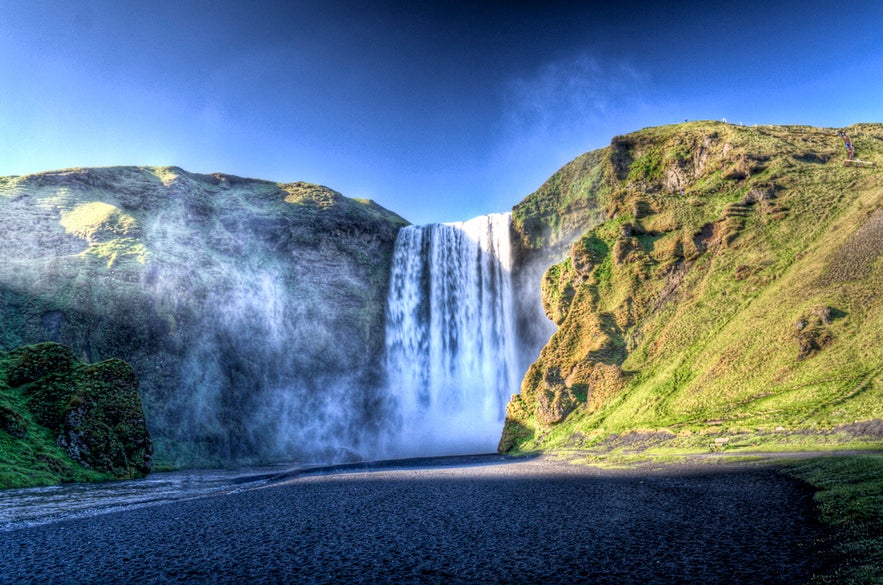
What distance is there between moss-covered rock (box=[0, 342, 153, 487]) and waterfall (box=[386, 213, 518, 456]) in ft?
89.5

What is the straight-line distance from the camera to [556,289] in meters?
42.4

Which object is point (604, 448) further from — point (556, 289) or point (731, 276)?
point (556, 289)

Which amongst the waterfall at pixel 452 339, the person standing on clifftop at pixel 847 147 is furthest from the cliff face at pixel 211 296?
the person standing on clifftop at pixel 847 147

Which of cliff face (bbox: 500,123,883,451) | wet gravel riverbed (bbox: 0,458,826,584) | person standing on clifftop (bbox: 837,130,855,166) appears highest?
person standing on clifftop (bbox: 837,130,855,166)

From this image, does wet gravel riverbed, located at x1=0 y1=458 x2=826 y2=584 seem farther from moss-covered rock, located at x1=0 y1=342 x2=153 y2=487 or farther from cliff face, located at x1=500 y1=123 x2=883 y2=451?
moss-covered rock, located at x1=0 y1=342 x2=153 y2=487

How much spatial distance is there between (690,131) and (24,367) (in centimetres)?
5765

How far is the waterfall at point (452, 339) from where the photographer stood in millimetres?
48500

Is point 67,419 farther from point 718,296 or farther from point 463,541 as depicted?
point 718,296

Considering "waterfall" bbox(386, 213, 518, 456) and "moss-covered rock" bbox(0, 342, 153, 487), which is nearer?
"moss-covered rock" bbox(0, 342, 153, 487)

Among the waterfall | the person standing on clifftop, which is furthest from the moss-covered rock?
the person standing on clifftop

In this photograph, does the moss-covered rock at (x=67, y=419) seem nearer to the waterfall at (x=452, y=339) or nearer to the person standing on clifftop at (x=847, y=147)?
the waterfall at (x=452, y=339)

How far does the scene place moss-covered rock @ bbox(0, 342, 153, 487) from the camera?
78.6ft

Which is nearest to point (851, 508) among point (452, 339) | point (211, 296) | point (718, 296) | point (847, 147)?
point (718, 296)

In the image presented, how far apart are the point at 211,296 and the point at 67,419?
82.5 feet
